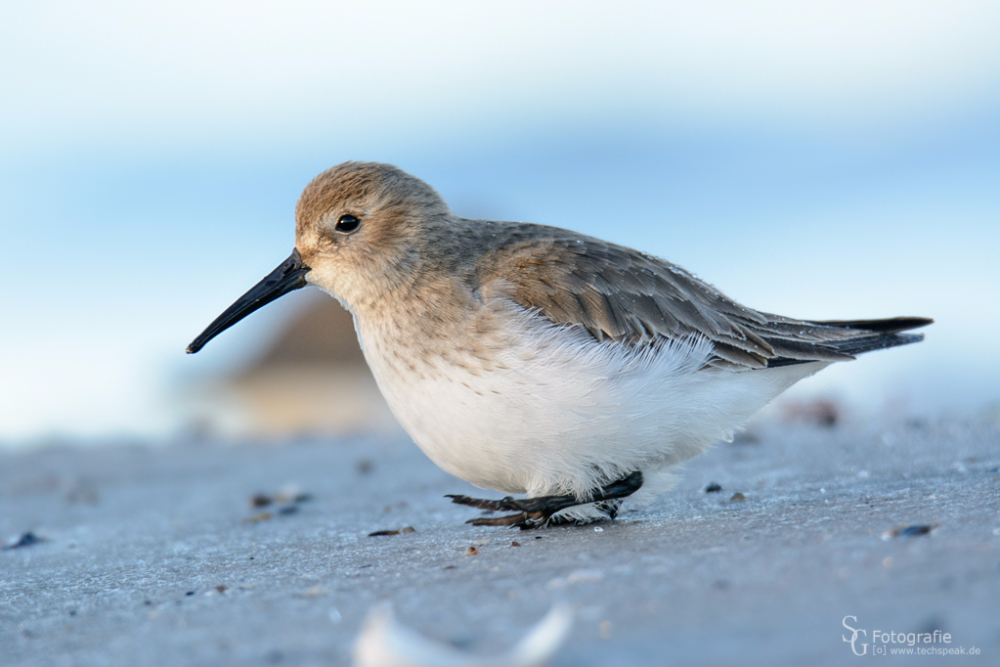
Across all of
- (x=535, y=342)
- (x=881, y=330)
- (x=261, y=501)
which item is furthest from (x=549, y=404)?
(x=261, y=501)

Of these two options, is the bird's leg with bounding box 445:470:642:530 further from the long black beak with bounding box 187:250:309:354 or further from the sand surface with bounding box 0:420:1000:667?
the long black beak with bounding box 187:250:309:354

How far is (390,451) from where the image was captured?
24.3 feet

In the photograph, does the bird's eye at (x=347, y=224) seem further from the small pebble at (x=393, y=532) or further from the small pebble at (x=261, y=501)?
the small pebble at (x=261, y=501)

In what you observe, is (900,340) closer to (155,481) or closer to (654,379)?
(654,379)

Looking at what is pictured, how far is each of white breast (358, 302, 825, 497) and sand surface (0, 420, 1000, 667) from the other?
0.97 feet

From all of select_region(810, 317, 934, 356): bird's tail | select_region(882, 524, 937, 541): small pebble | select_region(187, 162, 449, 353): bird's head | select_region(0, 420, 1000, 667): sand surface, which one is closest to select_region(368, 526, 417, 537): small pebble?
select_region(0, 420, 1000, 667): sand surface

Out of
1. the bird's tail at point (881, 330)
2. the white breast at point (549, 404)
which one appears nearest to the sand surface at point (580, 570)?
the white breast at point (549, 404)

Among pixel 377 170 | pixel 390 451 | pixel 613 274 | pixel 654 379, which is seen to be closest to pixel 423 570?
pixel 654 379

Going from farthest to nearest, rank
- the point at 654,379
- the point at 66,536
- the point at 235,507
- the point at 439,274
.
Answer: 1. the point at 235,507
2. the point at 66,536
3. the point at 439,274
4. the point at 654,379

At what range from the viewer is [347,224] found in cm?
438

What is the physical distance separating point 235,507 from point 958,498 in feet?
13.4

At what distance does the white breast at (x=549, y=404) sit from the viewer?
360cm

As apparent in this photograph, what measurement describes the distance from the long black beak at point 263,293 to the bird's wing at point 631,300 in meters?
1.01

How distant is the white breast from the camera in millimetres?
3598
